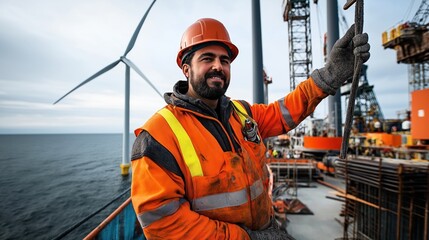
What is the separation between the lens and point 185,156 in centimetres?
154

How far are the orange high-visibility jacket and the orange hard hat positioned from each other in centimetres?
49

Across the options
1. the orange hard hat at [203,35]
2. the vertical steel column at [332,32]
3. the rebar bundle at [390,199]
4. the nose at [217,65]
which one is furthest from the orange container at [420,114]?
the nose at [217,65]

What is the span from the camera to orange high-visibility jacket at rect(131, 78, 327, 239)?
4.40ft

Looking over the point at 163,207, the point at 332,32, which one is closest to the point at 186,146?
the point at 163,207

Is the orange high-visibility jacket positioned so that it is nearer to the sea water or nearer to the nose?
the nose

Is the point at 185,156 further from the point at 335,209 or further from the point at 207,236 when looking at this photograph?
the point at 335,209

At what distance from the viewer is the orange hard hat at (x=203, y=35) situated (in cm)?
197

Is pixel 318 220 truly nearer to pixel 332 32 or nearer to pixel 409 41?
pixel 409 41

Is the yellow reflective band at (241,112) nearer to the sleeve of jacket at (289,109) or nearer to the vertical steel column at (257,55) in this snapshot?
A: the sleeve of jacket at (289,109)

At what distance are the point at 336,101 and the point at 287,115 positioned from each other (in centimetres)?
2029

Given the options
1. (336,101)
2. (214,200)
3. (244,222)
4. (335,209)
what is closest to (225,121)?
(214,200)

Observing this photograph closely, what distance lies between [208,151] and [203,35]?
1.10 metres

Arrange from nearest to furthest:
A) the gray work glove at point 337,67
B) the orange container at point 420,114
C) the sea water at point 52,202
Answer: the gray work glove at point 337,67 < the orange container at point 420,114 < the sea water at point 52,202

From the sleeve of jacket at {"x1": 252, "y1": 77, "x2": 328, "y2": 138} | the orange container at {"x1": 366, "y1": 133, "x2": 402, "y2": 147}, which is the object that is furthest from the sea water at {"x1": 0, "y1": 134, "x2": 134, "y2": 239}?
the orange container at {"x1": 366, "y1": 133, "x2": 402, "y2": 147}
